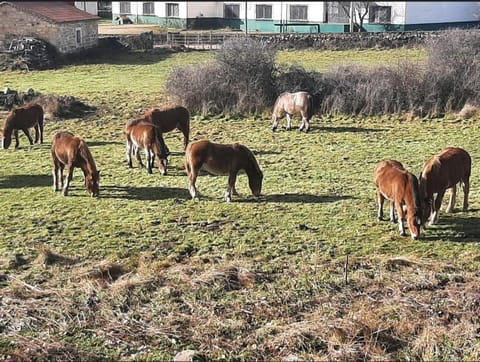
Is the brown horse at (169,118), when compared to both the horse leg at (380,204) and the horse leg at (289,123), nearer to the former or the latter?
the horse leg at (289,123)

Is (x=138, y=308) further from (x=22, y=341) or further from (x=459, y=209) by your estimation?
(x=459, y=209)

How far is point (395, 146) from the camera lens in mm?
16594

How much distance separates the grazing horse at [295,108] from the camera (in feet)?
61.4

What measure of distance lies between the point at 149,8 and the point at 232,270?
52589mm

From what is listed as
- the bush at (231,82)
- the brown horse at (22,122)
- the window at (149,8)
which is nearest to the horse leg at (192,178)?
the brown horse at (22,122)

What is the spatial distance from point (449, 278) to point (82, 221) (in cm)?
594

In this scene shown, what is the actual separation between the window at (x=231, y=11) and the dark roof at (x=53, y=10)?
16837 millimetres

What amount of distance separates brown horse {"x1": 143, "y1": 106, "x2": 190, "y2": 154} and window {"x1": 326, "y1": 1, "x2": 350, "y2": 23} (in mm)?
34655

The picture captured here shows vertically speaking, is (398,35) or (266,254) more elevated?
(398,35)

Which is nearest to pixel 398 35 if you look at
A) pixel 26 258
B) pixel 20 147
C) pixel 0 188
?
pixel 20 147

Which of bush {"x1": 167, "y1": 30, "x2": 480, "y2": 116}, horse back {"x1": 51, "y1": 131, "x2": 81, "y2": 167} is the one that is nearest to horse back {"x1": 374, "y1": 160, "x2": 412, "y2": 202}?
horse back {"x1": 51, "y1": 131, "x2": 81, "y2": 167}

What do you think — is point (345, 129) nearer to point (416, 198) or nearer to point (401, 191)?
point (401, 191)

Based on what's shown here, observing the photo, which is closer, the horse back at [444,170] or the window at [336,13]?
the horse back at [444,170]

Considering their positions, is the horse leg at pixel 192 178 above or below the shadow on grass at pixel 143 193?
above
